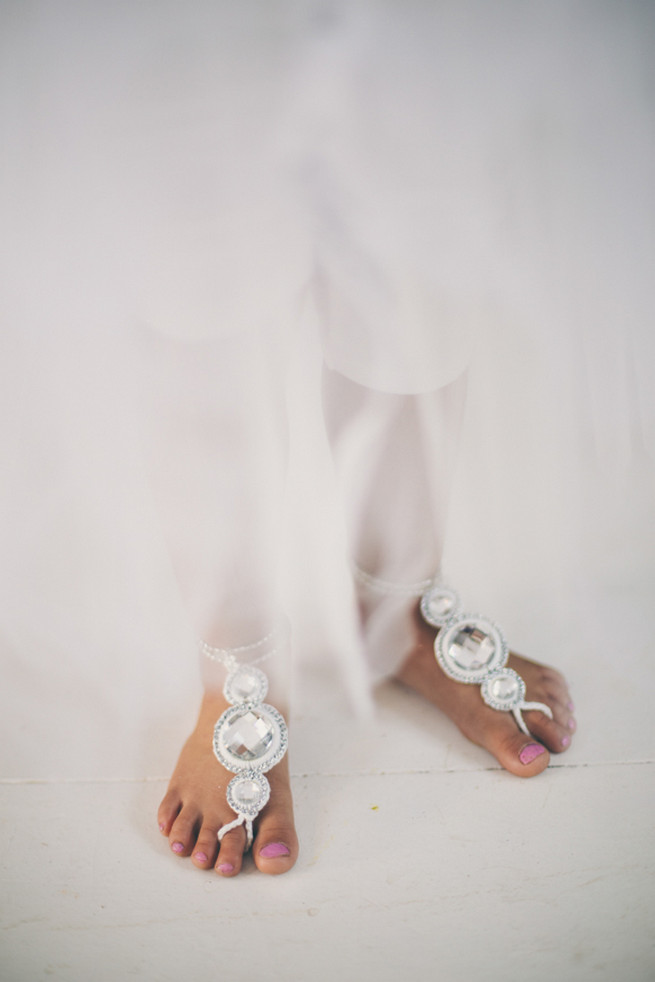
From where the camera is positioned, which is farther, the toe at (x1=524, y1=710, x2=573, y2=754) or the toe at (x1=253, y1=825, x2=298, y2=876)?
the toe at (x1=524, y1=710, x2=573, y2=754)

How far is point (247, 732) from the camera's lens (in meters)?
0.61

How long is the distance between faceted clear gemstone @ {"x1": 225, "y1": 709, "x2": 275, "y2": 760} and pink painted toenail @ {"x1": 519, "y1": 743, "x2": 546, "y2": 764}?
24 centimetres

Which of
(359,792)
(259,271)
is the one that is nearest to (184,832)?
(359,792)

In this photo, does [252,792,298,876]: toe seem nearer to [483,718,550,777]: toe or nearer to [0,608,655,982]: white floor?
[0,608,655,982]: white floor

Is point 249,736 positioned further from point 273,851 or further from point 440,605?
point 440,605

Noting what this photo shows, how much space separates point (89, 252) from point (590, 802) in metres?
0.68

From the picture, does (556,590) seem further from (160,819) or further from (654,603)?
(160,819)

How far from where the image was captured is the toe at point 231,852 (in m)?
0.53

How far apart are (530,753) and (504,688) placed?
0.07m

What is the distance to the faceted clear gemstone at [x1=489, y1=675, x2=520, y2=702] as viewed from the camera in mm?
660

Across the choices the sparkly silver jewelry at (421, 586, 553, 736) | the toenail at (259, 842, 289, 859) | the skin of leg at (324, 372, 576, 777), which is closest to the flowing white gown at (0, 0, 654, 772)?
the skin of leg at (324, 372, 576, 777)

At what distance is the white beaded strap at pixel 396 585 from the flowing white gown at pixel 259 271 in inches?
2.7

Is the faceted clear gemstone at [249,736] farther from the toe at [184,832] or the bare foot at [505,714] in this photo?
the bare foot at [505,714]

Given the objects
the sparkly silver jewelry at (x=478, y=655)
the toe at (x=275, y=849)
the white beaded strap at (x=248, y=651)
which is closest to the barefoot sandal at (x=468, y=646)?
the sparkly silver jewelry at (x=478, y=655)
